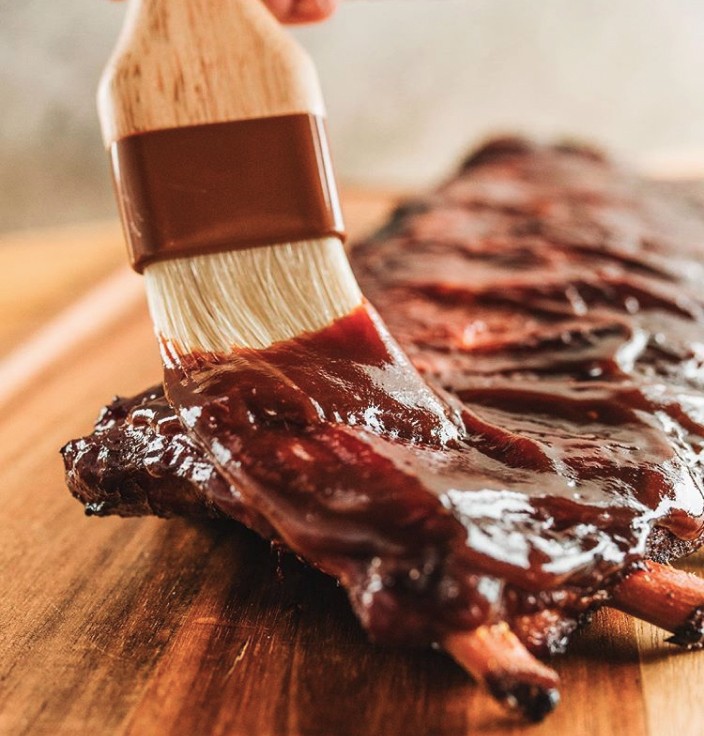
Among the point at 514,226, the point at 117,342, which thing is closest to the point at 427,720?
the point at 514,226

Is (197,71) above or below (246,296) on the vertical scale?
above

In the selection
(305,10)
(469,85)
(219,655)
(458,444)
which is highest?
(305,10)

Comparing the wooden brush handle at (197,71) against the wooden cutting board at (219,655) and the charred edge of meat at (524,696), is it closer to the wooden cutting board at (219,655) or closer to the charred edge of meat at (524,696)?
the wooden cutting board at (219,655)

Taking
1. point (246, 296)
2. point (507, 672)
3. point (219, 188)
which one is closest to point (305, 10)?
point (219, 188)

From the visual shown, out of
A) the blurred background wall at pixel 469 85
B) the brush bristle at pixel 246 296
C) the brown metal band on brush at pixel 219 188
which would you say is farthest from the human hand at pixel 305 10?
the blurred background wall at pixel 469 85

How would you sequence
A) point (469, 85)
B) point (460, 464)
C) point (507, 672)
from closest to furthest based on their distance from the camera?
1. point (507, 672)
2. point (460, 464)
3. point (469, 85)

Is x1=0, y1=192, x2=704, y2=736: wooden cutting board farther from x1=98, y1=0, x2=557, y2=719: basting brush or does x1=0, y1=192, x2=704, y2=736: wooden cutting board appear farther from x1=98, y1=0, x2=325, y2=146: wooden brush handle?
x1=98, y1=0, x2=325, y2=146: wooden brush handle

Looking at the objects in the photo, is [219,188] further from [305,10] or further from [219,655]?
[305,10]
